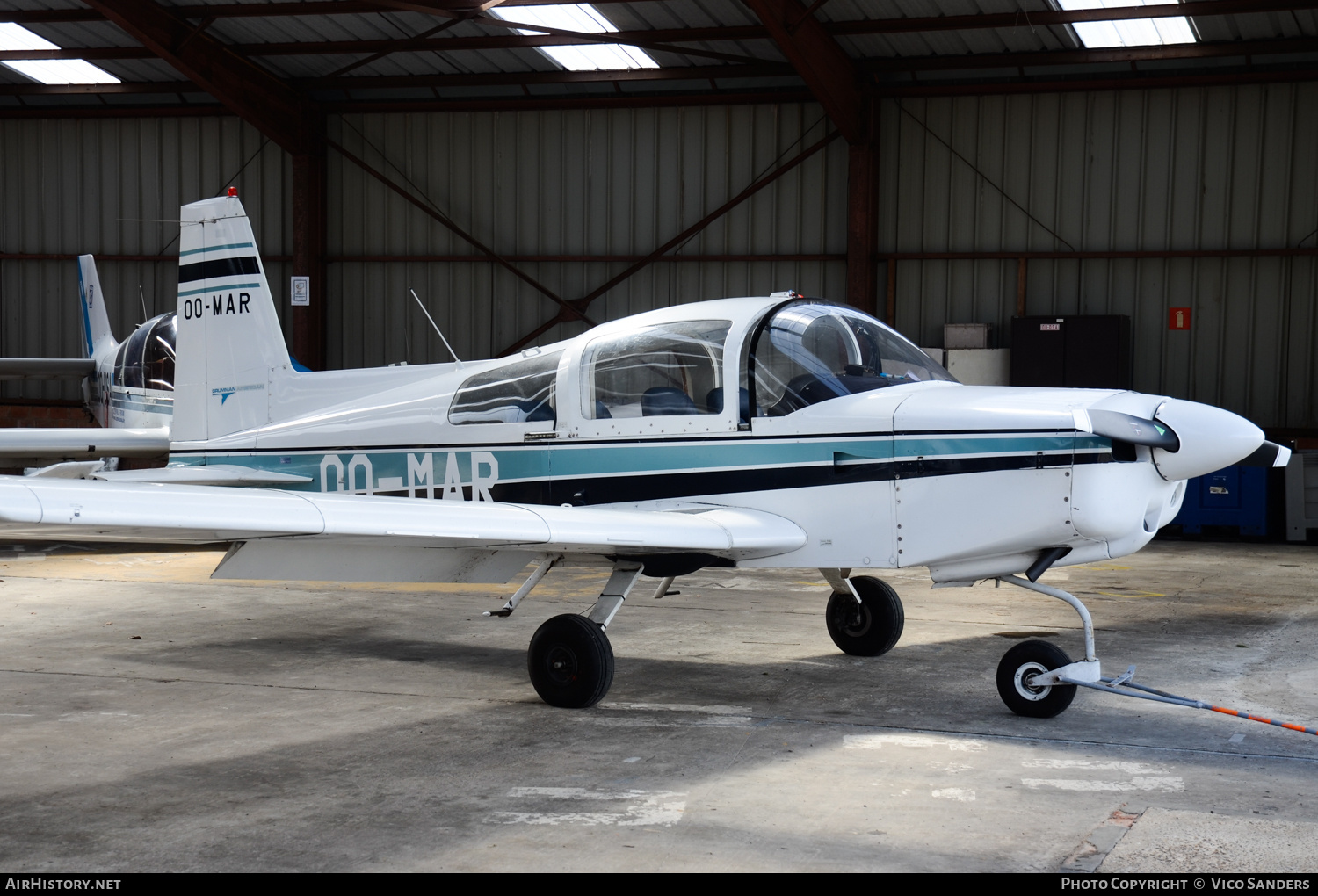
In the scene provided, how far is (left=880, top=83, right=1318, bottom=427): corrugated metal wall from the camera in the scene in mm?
14523

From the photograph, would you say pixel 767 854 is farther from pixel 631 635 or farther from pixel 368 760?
pixel 631 635

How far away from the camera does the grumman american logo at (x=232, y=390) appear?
761 cm

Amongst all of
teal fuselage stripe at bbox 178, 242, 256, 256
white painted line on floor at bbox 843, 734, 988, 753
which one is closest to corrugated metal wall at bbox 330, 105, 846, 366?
teal fuselage stripe at bbox 178, 242, 256, 256

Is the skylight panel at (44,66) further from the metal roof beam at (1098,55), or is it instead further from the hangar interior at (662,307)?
the metal roof beam at (1098,55)

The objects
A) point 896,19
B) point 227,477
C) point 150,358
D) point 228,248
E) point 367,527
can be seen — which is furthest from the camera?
point 896,19

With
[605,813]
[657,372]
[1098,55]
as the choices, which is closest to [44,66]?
[1098,55]

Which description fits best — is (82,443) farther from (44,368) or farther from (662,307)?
(662,307)

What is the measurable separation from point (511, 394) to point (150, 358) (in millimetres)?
8813

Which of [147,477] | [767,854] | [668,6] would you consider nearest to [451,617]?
[147,477]

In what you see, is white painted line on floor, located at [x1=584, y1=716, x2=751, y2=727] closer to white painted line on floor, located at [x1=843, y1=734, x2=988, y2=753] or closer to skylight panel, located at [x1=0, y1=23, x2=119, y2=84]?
white painted line on floor, located at [x1=843, y1=734, x2=988, y2=753]

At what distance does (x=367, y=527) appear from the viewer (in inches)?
181

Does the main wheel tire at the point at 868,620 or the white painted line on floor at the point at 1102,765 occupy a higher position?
the main wheel tire at the point at 868,620

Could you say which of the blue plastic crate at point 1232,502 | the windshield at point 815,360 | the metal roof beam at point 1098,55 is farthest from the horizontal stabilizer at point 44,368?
the blue plastic crate at point 1232,502

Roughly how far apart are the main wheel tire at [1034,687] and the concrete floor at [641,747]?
0.24ft
